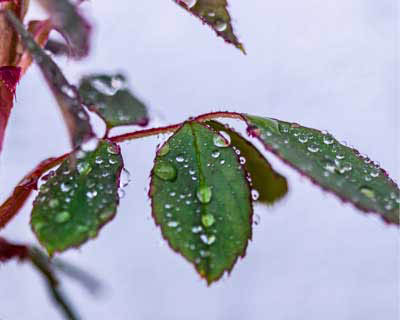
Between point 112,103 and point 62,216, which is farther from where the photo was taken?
point 112,103

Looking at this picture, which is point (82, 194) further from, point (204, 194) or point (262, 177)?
point (262, 177)

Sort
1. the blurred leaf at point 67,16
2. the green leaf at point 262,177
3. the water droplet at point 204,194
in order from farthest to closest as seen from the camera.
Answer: the green leaf at point 262,177 → the water droplet at point 204,194 → the blurred leaf at point 67,16

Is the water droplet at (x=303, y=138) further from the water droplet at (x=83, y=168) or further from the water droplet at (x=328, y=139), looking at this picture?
the water droplet at (x=83, y=168)

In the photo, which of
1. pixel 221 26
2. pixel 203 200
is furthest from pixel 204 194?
pixel 221 26

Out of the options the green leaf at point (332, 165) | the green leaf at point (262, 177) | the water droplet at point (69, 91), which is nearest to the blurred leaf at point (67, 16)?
the water droplet at point (69, 91)

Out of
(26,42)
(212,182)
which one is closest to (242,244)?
Answer: (212,182)

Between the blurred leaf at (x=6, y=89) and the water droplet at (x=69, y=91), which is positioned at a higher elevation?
the water droplet at (x=69, y=91)

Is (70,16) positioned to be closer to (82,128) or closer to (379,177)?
(82,128)

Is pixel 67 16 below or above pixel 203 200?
above
